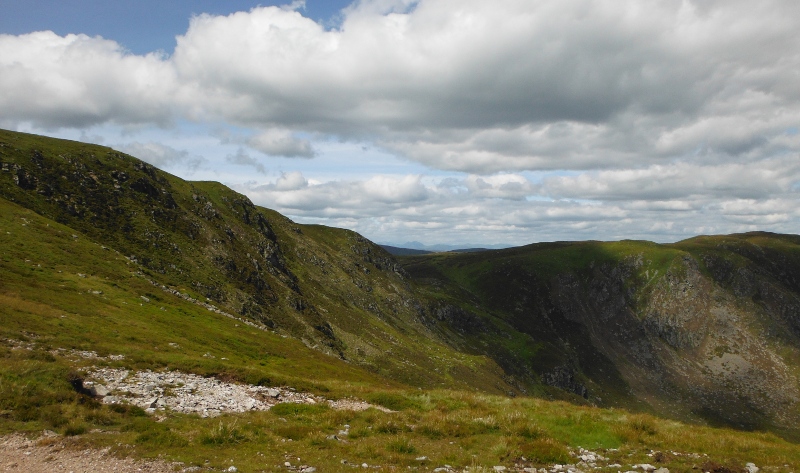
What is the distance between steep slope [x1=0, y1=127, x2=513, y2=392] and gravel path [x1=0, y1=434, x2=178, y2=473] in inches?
1760

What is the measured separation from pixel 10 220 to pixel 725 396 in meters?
243

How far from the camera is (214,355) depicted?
37562 millimetres

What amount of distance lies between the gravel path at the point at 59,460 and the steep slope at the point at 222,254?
147 feet

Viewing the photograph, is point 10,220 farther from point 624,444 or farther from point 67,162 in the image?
point 624,444

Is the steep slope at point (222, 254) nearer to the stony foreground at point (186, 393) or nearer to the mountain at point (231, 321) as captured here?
the mountain at point (231, 321)

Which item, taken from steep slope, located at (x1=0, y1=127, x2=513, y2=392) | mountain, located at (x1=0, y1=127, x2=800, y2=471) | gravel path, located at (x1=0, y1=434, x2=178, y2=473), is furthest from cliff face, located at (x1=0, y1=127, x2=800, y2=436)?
gravel path, located at (x1=0, y1=434, x2=178, y2=473)

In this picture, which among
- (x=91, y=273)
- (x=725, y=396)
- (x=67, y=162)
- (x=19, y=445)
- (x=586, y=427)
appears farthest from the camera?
(x=725, y=396)

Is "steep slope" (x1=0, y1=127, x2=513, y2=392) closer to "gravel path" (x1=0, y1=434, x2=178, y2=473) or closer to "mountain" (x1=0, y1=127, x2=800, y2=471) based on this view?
"mountain" (x1=0, y1=127, x2=800, y2=471)

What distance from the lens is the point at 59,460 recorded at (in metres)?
13.1

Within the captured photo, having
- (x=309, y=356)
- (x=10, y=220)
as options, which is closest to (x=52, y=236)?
(x=10, y=220)

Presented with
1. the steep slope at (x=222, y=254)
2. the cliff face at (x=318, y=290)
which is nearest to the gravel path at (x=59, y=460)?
the steep slope at (x=222, y=254)

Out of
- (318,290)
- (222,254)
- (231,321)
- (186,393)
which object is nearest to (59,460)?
(186,393)

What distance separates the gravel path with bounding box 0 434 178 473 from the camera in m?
12.6

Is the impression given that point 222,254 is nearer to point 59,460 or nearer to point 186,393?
point 186,393
